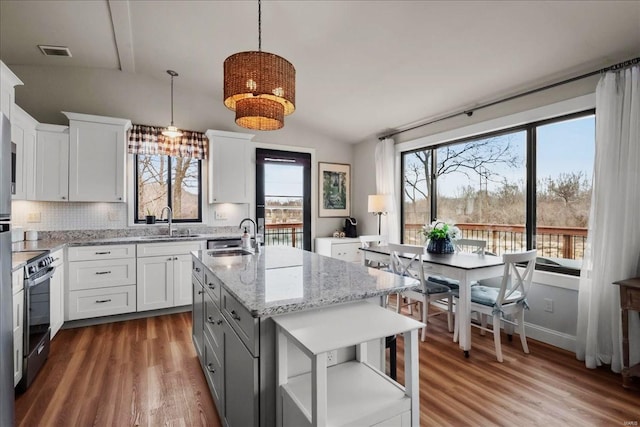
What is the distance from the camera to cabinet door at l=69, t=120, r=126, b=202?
3652 millimetres

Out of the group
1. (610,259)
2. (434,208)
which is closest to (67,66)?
(434,208)

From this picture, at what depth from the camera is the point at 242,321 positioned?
142 centimetres

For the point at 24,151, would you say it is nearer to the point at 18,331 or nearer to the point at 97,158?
the point at 97,158

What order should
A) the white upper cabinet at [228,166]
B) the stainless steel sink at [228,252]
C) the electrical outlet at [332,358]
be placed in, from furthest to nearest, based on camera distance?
the white upper cabinet at [228,166]
the stainless steel sink at [228,252]
the electrical outlet at [332,358]

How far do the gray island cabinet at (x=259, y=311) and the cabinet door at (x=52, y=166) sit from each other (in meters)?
2.56

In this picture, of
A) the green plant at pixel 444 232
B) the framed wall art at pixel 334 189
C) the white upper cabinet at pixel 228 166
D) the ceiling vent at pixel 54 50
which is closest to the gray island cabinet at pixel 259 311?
the green plant at pixel 444 232

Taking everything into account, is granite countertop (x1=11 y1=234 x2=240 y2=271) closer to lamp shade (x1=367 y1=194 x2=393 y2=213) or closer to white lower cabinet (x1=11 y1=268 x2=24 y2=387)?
white lower cabinet (x1=11 y1=268 x2=24 y2=387)

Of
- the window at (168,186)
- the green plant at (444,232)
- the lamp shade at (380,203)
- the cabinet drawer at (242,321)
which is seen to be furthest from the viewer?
the lamp shade at (380,203)

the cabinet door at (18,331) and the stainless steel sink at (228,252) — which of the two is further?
the stainless steel sink at (228,252)

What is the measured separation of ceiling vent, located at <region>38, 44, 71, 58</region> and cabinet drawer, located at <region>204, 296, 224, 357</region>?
338cm

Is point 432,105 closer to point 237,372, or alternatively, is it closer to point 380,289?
point 380,289

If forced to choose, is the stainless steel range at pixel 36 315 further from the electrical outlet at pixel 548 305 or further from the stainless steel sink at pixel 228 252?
the electrical outlet at pixel 548 305

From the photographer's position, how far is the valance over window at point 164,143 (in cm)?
411

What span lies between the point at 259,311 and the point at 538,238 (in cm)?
316
